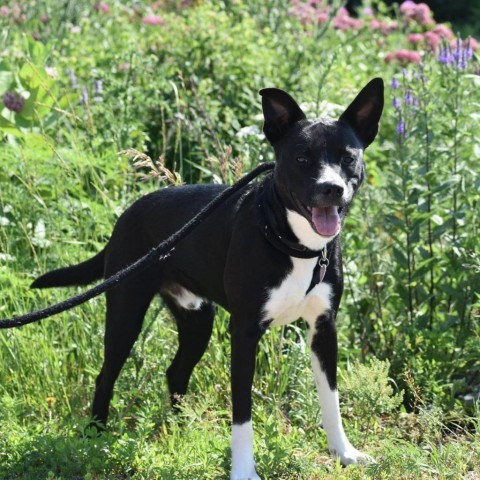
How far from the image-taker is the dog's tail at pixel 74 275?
Answer: 4.21 metres

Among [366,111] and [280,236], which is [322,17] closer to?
[366,111]

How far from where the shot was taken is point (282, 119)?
3.57m

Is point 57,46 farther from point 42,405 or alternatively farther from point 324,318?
point 324,318

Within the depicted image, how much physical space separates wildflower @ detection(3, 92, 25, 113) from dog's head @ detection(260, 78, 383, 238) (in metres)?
2.65

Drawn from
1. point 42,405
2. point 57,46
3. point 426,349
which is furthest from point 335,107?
point 57,46

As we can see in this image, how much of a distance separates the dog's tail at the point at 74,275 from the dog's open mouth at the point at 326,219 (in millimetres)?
1269

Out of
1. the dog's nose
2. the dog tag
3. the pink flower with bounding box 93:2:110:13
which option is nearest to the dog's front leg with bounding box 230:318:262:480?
the dog tag

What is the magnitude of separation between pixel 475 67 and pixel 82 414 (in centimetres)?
308

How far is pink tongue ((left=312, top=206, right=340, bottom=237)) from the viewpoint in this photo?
3355 millimetres

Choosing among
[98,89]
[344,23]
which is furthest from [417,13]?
[98,89]

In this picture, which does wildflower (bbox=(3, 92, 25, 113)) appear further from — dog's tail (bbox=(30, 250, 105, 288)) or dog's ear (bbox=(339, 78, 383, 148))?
dog's ear (bbox=(339, 78, 383, 148))

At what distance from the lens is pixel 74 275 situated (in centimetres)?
426

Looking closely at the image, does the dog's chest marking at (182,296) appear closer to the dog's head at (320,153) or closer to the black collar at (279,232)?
the black collar at (279,232)

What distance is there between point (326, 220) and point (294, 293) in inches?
13.3
